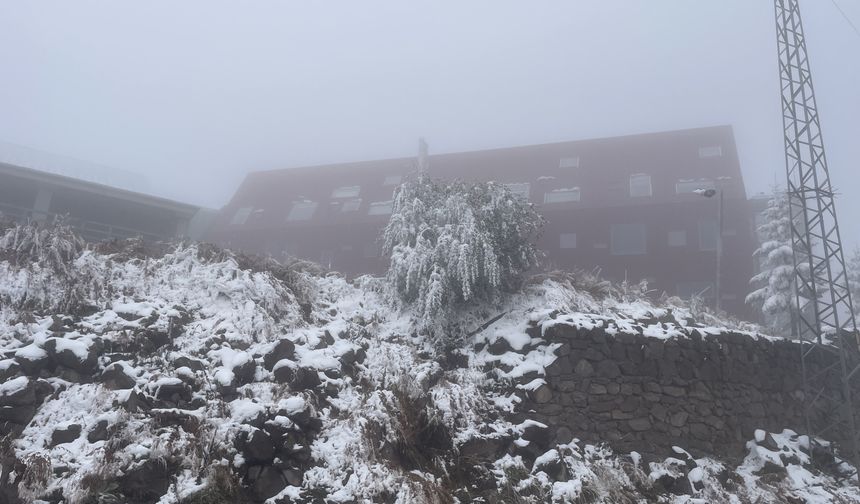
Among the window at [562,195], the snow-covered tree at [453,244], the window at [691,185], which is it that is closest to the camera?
the snow-covered tree at [453,244]

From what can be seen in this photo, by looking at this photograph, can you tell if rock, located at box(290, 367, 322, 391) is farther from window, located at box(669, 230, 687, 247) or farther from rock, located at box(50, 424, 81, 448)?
window, located at box(669, 230, 687, 247)

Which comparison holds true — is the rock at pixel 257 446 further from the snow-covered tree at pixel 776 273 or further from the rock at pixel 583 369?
the snow-covered tree at pixel 776 273

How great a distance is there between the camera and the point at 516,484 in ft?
27.3

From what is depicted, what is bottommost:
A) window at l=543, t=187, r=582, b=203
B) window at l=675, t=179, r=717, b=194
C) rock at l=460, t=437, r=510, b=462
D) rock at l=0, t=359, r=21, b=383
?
rock at l=460, t=437, r=510, b=462

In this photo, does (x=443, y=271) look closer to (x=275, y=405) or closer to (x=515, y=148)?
(x=275, y=405)

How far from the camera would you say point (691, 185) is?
22375 millimetres

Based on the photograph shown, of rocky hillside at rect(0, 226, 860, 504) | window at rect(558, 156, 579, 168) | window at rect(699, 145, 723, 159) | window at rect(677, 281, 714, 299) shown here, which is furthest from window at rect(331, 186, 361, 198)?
rocky hillside at rect(0, 226, 860, 504)

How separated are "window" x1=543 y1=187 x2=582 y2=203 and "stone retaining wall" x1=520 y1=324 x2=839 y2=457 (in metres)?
11.9

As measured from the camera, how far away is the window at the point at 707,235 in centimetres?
2131

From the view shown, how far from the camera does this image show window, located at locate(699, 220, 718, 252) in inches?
839

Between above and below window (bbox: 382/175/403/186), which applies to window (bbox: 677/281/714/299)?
below

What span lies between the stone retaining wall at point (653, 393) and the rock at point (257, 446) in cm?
377

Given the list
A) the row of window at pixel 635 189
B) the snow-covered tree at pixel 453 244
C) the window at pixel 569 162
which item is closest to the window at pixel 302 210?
the row of window at pixel 635 189

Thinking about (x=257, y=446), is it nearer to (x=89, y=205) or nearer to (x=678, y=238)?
(x=89, y=205)
